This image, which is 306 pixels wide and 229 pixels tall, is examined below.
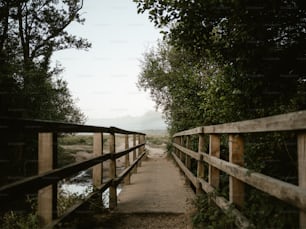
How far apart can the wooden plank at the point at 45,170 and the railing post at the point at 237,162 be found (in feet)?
4.75

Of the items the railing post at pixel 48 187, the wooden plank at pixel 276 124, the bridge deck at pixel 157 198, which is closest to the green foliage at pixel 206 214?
the bridge deck at pixel 157 198

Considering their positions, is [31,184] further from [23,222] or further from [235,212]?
[23,222]

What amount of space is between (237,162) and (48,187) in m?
1.52

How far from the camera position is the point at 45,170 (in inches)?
90.4

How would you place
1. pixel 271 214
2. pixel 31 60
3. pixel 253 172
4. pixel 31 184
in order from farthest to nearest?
pixel 31 60
pixel 271 214
pixel 253 172
pixel 31 184

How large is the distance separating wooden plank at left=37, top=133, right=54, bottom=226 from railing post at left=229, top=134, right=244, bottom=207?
57.0 inches

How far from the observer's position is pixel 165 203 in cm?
486

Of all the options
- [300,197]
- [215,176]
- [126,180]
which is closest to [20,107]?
[126,180]

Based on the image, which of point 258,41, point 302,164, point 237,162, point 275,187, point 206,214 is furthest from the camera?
point 258,41

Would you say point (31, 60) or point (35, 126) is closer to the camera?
point (35, 126)

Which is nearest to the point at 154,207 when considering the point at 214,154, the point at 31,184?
the point at 214,154

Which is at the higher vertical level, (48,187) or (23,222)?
(48,187)

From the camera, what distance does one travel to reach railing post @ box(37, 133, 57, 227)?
230 centimetres

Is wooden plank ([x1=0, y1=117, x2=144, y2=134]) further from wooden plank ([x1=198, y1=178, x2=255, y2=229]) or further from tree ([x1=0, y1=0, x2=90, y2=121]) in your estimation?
tree ([x1=0, y1=0, x2=90, y2=121])
